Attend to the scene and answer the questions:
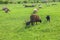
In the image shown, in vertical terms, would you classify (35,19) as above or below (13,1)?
above

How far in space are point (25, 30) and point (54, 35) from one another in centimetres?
325

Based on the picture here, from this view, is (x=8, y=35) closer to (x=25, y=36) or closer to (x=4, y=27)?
(x=25, y=36)

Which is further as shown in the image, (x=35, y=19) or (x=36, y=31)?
(x=35, y=19)

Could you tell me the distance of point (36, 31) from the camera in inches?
771

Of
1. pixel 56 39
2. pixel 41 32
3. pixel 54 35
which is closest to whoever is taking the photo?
pixel 56 39

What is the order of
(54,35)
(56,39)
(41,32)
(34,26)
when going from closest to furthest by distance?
(56,39) < (54,35) < (41,32) < (34,26)

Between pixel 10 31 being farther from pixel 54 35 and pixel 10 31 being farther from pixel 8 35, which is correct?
pixel 54 35

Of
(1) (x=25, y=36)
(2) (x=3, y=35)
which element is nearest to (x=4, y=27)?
(2) (x=3, y=35)

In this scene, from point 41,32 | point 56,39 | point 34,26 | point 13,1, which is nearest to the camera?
point 56,39

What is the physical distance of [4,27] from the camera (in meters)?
22.2

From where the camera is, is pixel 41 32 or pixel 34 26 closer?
pixel 41 32

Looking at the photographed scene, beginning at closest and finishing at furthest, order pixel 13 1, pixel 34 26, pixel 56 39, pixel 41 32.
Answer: pixel 56 39
pixel 41 32
pixel 34 26
pixel 13 1

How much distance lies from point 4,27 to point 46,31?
16.1ft

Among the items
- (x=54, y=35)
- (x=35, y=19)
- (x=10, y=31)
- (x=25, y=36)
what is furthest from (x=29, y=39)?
(x=35, y=19)
